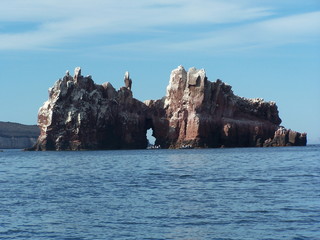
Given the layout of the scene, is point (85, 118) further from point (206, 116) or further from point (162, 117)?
point (206, 116)

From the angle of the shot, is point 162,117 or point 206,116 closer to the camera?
point 206,116

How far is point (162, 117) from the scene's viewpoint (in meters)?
184

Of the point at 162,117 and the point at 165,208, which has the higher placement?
the point at 162,117

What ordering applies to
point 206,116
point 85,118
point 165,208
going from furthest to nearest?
point 206,116, point 85,118, point 165,208

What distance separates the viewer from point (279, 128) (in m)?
181

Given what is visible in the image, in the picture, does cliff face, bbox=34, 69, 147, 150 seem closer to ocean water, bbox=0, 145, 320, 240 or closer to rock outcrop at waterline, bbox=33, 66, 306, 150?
rock outcrop at waterline, bbox=33, 66, 306, 150

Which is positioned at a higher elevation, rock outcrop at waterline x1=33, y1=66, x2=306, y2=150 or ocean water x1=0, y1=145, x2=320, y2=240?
rock outcrop at waterline x1=33, y1=66, x2=306, y2=150

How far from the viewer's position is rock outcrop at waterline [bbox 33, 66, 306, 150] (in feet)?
559

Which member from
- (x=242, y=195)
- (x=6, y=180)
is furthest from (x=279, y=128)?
(x=242, y=195)

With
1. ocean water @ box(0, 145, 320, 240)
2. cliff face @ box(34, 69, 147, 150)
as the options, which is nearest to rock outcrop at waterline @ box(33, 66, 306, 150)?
cliff face @ box(34, 69, 147, 150)

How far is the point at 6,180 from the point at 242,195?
92.2 feet

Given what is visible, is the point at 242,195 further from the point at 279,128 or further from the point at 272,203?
the point at 279,128

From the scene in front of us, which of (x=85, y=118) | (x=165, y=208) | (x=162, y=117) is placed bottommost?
(x=165, y=208)

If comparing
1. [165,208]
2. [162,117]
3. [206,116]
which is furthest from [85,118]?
[165,208]
